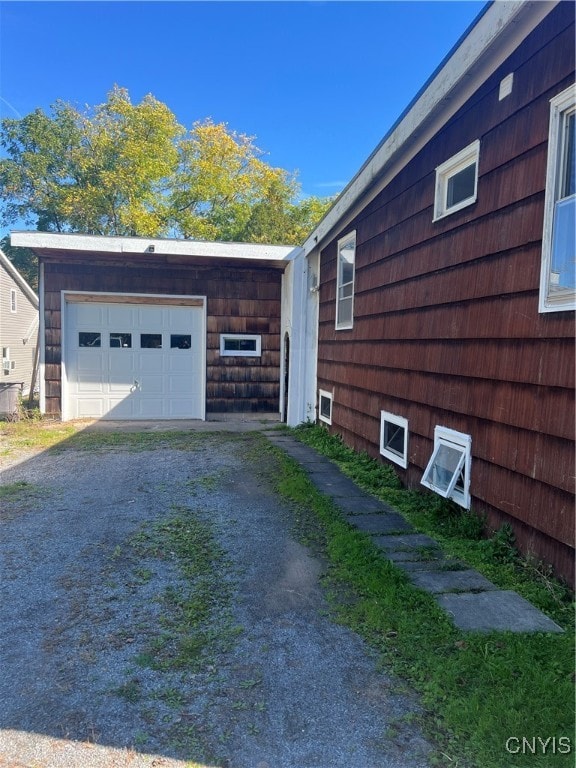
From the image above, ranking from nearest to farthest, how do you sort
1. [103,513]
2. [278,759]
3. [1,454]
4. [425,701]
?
[278,759] < [425,701] < [103,513] < [1,454]

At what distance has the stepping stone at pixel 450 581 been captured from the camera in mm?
2832

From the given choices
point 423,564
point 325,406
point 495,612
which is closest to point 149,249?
point 325,406

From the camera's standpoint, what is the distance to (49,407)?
9.70 meters

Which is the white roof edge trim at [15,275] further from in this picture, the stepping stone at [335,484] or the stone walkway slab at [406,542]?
the stone walkway slab at [406,542]

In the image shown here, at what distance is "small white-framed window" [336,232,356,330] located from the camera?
→ 689 cm

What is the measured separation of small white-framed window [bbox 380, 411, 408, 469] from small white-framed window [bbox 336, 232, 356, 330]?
1.83 m

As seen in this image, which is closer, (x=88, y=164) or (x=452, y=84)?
(x=452, y=84)

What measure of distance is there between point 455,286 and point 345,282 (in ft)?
11.1

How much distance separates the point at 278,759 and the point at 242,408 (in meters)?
8.79

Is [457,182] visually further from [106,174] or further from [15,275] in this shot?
[106,174]

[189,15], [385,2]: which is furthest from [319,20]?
[385,2]

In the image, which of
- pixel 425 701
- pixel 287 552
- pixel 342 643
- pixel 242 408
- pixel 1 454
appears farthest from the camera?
pixel 242 408

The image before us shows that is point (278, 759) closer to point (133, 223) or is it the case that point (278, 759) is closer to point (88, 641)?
point (88, 641)

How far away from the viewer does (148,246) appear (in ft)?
29.3
